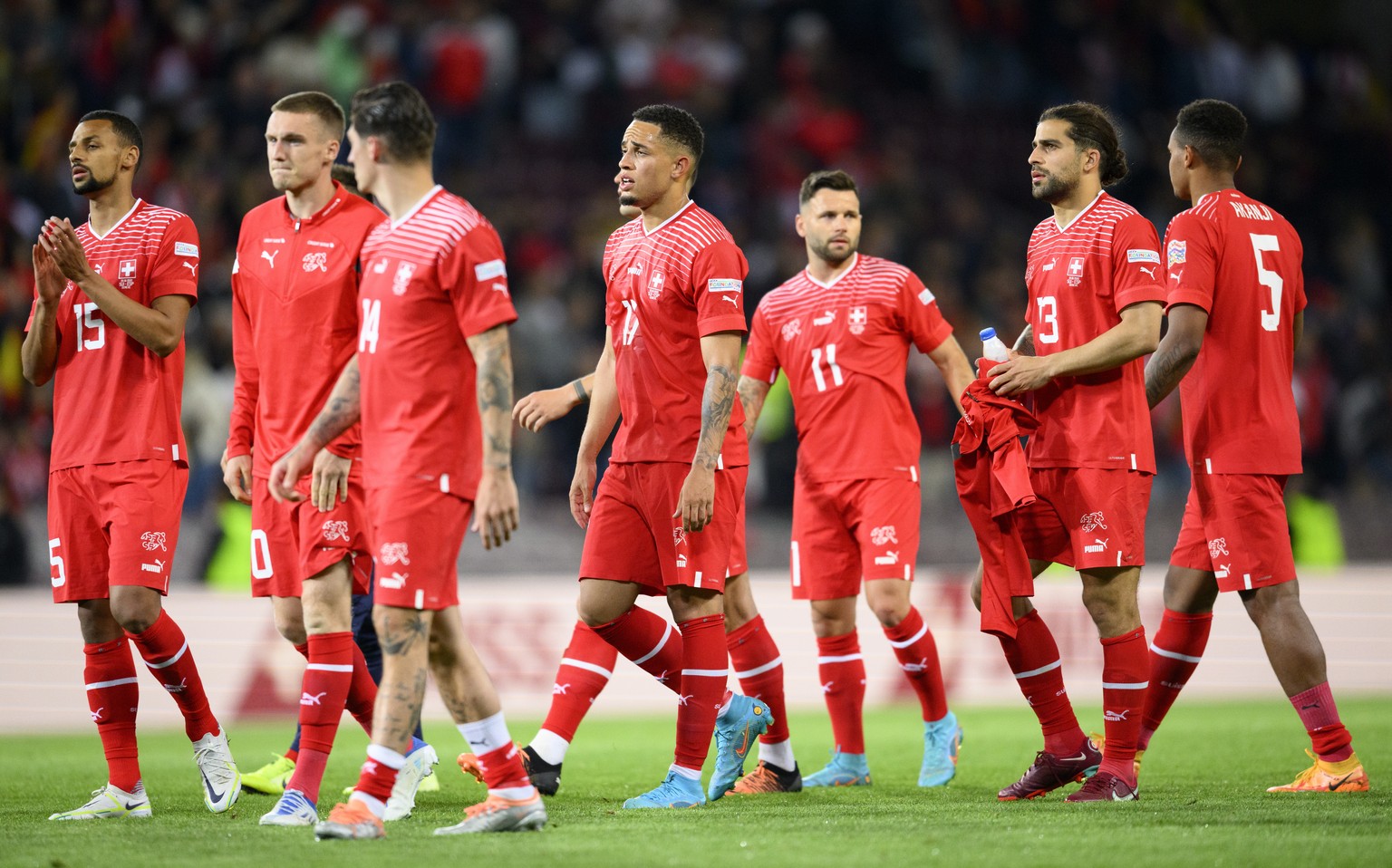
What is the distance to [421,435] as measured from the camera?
16.0 ft

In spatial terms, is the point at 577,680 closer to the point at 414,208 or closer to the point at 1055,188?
the point at 414,208

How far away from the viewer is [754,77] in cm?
1750

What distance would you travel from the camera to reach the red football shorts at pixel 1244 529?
20.2 feet

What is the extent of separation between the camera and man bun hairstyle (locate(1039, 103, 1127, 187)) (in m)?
6.38

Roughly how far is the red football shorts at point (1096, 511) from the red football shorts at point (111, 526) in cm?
358

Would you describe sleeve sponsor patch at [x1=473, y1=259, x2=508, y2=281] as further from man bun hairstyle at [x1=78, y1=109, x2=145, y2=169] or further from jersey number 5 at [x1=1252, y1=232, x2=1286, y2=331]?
Answer: jersey number 5 at [x1=1252, y1=232, x2=1286, y2=331]

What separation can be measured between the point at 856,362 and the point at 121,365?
11.0ft

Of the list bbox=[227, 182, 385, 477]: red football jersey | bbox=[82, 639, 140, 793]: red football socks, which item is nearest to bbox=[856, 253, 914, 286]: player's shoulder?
bbox=[227, 182, 385, 477]: red football jersey

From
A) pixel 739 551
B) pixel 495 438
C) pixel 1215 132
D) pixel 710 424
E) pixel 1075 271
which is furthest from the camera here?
pixel 739 551

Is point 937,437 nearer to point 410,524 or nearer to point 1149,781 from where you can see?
point 1149,781

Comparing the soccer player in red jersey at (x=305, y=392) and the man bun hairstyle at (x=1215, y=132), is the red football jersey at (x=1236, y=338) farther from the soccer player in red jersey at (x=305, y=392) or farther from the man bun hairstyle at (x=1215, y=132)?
the soccer player in red jersey at (x=305, y=392)

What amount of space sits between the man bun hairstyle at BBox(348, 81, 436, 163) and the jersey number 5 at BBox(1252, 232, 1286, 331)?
11.6 feet

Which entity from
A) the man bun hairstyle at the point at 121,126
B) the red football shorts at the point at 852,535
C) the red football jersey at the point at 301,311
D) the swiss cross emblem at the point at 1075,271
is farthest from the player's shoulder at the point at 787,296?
the man bun hairstyle at the point at 121,126

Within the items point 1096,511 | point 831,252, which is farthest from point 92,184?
point 1096,511
